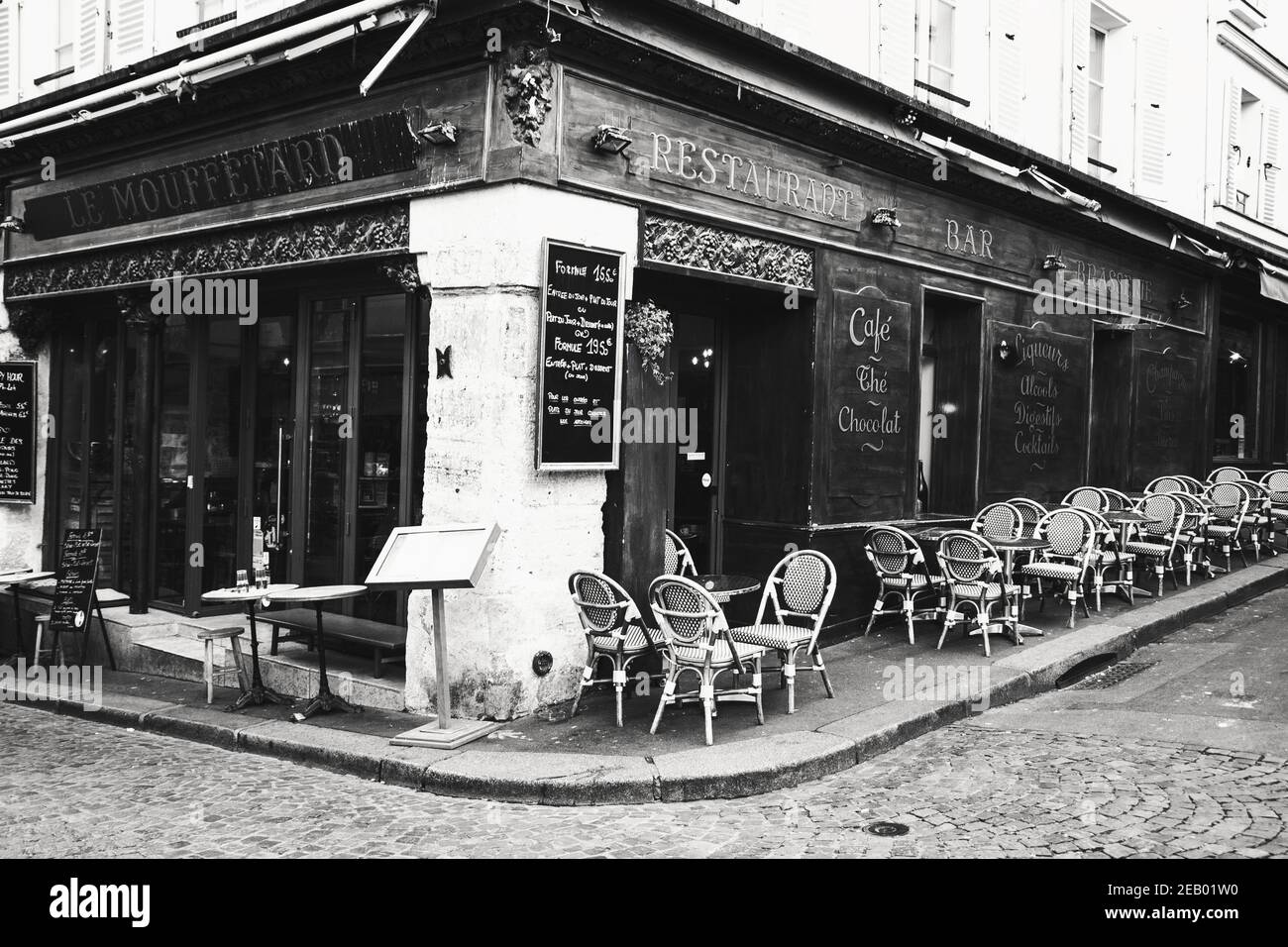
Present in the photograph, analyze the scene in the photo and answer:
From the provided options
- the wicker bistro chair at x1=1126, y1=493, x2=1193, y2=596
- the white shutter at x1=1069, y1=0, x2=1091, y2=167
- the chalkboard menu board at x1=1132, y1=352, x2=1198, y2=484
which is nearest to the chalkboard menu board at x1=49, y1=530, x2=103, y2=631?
the wicker bistro chair at x1=1126, y1=493, x2=1193, y2=596

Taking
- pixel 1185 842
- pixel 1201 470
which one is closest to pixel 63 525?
pixel 1185 842

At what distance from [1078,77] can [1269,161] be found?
6311mm

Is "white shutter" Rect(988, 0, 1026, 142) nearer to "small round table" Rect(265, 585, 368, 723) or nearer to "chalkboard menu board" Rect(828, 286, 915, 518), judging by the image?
"chalkboard menu board" Rect(828, 286, 915, 518)

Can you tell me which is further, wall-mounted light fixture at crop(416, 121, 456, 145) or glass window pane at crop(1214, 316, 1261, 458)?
glass window pane at crop(1214, 316, 1261, 458)

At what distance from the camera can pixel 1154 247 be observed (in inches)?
547

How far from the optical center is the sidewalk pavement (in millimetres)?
5668

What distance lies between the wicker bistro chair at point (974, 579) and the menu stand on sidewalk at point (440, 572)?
4.00m

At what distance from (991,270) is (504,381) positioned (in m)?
6.53

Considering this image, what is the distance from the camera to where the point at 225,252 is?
913 cm

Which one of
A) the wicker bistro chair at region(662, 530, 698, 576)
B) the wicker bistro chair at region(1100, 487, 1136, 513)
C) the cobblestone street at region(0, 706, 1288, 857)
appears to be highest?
the wicker bistro chair at region(1100, 487, 1136, 513)

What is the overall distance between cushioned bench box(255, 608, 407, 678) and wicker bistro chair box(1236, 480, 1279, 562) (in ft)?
32.6

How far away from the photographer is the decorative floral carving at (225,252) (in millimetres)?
7770

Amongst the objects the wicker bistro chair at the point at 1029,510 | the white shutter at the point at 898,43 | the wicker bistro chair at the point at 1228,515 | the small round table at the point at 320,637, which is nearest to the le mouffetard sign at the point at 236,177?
the small round table at the point at 320,637
